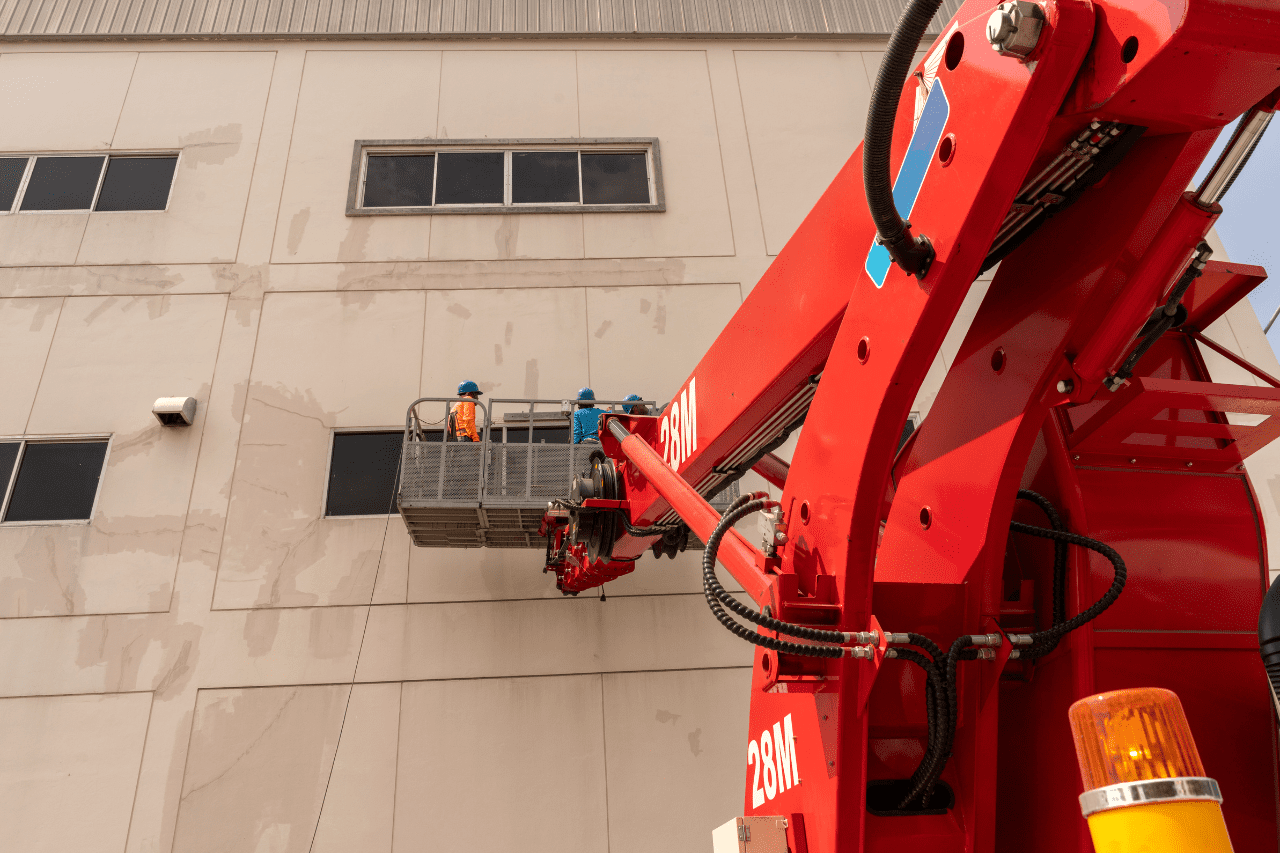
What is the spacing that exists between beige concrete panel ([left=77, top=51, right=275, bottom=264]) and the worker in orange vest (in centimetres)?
400

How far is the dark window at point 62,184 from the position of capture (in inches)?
431

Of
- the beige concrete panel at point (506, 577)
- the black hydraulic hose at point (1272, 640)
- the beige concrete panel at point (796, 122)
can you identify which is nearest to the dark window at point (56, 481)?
the beige concrete panel at point (506, 577)

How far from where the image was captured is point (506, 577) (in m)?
9.11

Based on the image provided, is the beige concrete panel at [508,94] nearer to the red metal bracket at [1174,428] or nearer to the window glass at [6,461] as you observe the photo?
the window glass at [6,461]

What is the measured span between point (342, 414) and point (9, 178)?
5904mm

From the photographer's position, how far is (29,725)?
8.24 metres

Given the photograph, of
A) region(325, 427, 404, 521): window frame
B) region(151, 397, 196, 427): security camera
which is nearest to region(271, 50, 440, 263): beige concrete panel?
region(151, 397, 196, 427): security camera

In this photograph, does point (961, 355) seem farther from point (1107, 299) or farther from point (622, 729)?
point (622, 729)

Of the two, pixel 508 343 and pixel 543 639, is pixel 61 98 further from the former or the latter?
pixel 543 639

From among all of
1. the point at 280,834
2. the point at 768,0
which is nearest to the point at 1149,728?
the point at 280,834

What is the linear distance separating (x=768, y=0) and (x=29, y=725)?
1323cm

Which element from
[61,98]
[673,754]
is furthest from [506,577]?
[61,98]

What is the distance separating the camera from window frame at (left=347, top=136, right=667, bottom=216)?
36.1ft

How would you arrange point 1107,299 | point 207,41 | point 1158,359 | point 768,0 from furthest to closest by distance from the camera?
point 768,0 < point 207,41 < point 1158,359 < point 1107,299
